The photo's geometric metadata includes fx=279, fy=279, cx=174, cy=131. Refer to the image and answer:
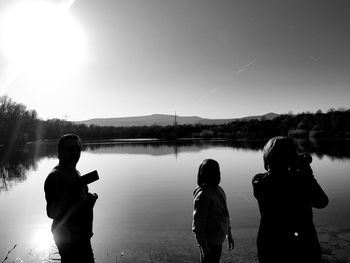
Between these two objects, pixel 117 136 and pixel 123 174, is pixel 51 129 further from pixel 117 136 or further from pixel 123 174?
pixel 123 174

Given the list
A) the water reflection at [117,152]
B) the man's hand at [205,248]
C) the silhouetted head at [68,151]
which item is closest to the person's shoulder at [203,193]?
the man's hand at [205,248]

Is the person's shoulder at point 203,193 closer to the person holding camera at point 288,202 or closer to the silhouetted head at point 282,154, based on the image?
the person holding camera at point 288,202

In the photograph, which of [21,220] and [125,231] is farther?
[21,220]

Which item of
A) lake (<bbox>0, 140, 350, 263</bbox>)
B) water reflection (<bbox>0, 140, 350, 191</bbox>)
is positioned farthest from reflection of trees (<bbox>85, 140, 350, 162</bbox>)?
lake (<bbox>0, 140, 350, 263</bbox>)

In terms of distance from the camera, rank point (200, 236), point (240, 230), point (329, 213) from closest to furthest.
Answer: point (200, 236)
point (240, 230)
point (329, 213)

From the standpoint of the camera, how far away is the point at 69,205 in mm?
2242

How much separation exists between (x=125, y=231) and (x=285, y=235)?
16.3 feet

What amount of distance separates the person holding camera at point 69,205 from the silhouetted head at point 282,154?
1.34 metres

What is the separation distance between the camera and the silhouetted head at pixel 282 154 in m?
2.04

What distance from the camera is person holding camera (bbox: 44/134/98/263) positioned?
2195 mm

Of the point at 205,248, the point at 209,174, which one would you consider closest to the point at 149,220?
the point at 205,248

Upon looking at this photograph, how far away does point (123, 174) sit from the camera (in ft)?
50.4

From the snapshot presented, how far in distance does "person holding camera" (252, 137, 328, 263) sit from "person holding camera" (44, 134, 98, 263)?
1337 millimetres

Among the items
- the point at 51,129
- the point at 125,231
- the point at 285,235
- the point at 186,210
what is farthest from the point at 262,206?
the point at 51,129
